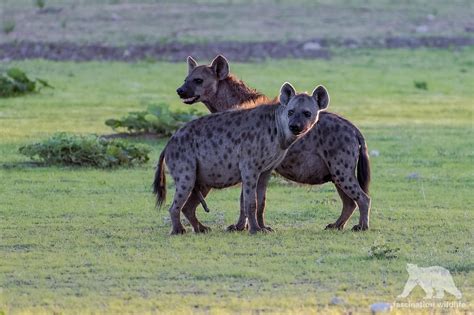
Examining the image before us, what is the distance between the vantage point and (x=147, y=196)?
11688mm

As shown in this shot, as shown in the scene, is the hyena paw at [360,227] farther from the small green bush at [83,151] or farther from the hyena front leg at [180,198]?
the small green bush at [83,151]

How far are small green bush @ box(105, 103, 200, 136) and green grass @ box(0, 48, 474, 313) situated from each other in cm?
27

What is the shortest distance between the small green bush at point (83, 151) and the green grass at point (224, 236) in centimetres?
16

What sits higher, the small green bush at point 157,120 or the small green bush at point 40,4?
the small green bush at point 157,120

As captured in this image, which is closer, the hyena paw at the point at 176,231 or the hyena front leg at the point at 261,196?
the hyena paw at the point at 176,231

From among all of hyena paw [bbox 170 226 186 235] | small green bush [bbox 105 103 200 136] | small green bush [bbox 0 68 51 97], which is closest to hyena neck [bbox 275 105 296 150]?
hyena paw [bbox 170 226 186 235]

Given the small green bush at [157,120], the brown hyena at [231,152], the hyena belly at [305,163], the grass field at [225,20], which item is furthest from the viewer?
the grass field at [225,20]

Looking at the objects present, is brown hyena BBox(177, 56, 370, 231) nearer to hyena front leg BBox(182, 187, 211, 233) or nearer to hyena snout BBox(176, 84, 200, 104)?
hyena front leg BBox(182, 187, 211, 233)

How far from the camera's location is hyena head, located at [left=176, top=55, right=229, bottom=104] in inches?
422

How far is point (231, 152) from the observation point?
9.73 m

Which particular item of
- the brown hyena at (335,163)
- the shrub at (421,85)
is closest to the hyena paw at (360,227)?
the brown hyena at (335,163)

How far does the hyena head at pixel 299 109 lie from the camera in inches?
366

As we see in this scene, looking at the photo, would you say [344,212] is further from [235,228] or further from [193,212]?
[193,212]

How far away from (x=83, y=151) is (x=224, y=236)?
3.94 metres
